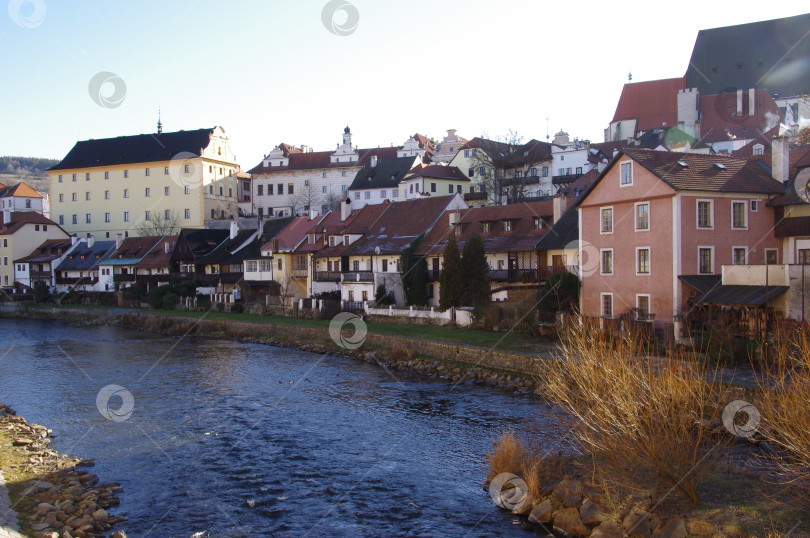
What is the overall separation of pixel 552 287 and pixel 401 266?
1306cm

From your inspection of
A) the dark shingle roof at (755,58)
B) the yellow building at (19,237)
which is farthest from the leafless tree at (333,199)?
the dark shingle roof at (755,58)

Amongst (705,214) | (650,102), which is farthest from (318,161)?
(705,214)

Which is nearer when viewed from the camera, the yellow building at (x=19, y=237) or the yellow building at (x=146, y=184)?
the yellow building at (x=19, y=237)

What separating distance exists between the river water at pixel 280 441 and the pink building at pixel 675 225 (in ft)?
30.8

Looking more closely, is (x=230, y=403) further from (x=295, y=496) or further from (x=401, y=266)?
(x=401, y=266)

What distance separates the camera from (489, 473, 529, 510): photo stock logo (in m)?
13.1

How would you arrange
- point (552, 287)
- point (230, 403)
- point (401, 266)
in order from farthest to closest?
point (401, 266)
point (552, 287)
point (230, 403)

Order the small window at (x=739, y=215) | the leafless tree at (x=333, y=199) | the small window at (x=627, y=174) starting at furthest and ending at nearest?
the leafless tree at (x=333, y=199)
the small window at (x=627, y=174)
the small window at (x=739, y=215)

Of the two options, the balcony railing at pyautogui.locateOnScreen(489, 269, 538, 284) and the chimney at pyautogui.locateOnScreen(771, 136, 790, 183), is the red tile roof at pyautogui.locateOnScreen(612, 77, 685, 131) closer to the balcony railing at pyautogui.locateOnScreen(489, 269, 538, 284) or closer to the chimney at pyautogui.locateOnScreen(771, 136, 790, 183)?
the balcony railing at pyautogui.locateOnScreen(489, 269, 538, 284)

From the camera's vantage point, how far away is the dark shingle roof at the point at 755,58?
74.5 m

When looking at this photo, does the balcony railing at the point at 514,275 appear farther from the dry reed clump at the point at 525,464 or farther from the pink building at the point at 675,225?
the dry reed clump at the point at 525,464

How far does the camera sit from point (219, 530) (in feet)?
40.4

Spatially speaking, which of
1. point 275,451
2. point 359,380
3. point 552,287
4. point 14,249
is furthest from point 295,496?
point 14,249

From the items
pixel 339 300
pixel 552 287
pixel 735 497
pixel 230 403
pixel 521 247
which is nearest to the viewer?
pixel 735 497
